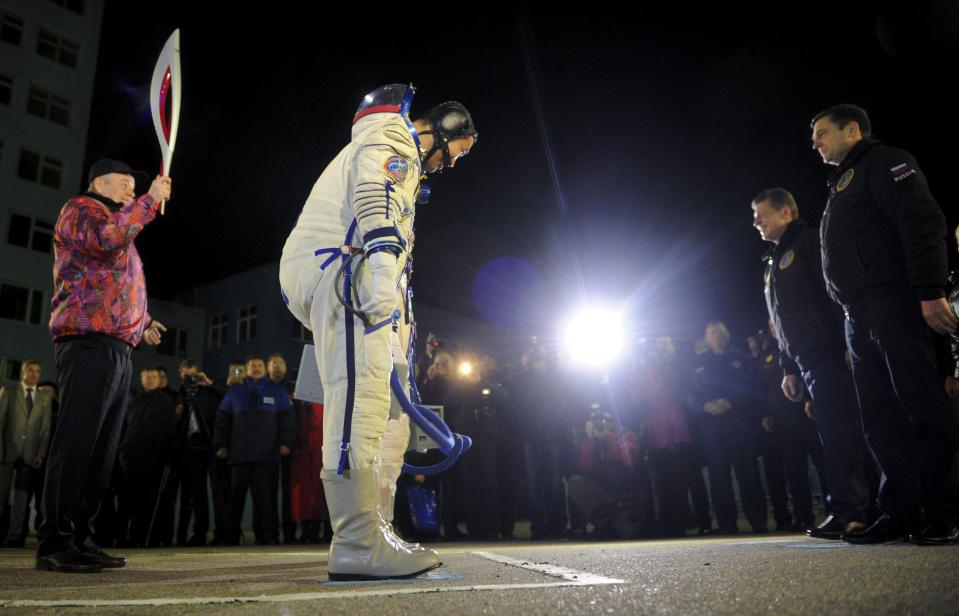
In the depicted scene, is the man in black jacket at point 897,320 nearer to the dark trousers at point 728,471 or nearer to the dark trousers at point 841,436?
the dark trousers at point 841,436

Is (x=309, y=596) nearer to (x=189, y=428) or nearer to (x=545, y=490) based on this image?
(x=545, y=490)

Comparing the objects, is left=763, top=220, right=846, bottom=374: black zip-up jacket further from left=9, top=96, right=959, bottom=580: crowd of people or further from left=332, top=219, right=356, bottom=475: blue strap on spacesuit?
left=332, top=219, right=356, bottom=475: blue strap on spacesuit

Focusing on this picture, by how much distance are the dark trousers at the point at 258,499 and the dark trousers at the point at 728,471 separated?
17.9 feet

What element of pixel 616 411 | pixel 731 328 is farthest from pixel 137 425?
pixel 731 328

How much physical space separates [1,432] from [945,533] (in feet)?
33.8

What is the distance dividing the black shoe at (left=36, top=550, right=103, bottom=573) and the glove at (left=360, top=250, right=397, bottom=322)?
198cm

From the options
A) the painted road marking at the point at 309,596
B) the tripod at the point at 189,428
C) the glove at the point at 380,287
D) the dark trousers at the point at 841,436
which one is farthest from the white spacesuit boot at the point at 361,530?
the tripod at the point at 189,428

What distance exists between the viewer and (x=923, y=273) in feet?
11.4

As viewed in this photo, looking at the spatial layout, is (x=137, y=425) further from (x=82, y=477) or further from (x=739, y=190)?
(x=739, y=190)

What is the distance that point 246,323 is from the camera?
1291 inches

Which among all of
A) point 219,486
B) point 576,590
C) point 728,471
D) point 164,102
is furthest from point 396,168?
point 219,486

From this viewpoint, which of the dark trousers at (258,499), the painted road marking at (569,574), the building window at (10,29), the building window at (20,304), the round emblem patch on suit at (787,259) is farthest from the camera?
the building window at (10,29)

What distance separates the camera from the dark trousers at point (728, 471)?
7.63 m

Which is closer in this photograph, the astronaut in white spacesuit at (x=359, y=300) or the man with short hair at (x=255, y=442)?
the astronaut in white spacesuit at (x=359, y=300)
